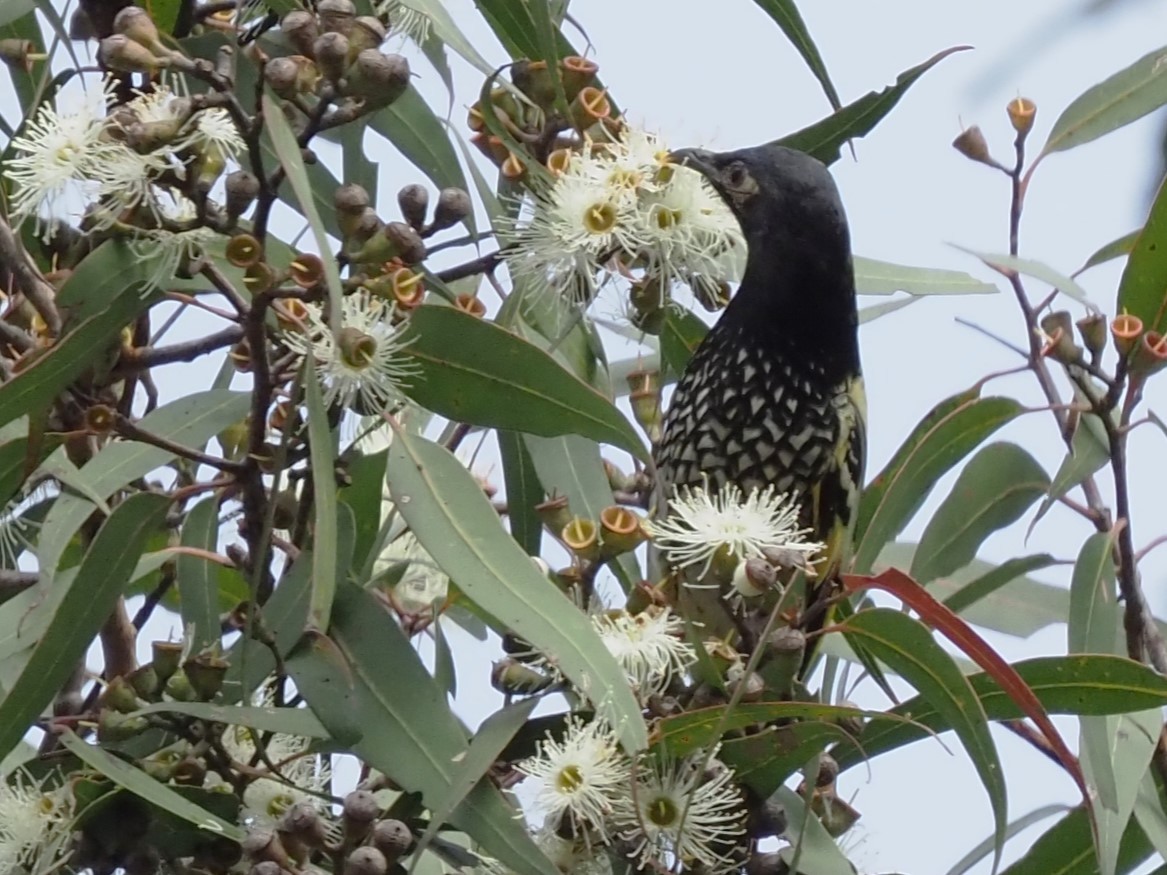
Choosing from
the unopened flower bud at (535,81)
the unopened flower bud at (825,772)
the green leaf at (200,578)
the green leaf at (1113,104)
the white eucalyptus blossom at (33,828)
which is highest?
the green leaf at (1113,104)

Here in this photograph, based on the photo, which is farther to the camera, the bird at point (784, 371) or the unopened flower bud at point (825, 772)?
the bird at point (784, 371)

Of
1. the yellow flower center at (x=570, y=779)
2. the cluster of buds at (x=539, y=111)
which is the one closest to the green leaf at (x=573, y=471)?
the cluster of buds at (x=539, y=111)

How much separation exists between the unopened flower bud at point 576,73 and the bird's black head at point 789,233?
0.44m

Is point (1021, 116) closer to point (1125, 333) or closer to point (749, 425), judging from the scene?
point (1125, 333)

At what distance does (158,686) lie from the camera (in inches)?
51.1

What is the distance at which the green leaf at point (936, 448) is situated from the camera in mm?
1573

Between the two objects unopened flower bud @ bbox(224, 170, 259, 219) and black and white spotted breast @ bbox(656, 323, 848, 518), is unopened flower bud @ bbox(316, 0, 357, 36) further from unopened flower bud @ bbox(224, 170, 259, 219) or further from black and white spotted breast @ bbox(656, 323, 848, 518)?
black and white spotted breast @ bbox(656, 323, 848, 518)

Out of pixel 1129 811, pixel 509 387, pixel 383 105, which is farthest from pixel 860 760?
pixel 383 105

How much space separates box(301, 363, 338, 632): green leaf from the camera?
1095mm

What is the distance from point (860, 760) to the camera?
1.49m

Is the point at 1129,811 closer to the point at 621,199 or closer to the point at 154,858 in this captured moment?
the point at 621,199

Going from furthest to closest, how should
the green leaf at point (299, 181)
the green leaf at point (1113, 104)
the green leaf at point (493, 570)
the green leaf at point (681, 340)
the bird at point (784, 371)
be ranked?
the bird at point (784, 371) → the green leaf at point (681, 340) → the green leaf at point (1113, 104) → the green leaf at point (493, 570) → the green leaf at point (299, 181)

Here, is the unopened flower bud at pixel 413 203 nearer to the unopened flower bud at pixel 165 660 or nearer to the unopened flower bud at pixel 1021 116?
the unopened flower bud at pixel 165 660

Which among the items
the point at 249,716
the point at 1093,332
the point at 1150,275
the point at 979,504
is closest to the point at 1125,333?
the point at 1093,332
